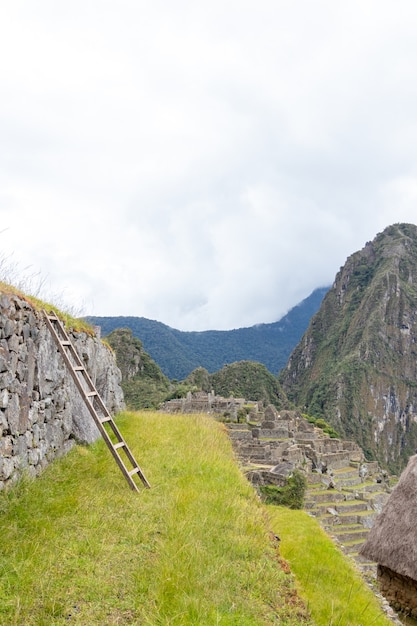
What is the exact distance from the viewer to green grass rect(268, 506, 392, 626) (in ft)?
13.9

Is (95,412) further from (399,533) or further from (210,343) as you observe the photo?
(210,343)

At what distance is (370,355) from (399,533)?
100424 millimetres

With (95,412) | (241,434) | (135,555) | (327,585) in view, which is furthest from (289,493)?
(135,555)

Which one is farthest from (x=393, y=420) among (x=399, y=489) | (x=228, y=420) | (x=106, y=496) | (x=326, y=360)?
(x=106, y=496)

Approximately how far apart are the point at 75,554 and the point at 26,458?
1.68 m

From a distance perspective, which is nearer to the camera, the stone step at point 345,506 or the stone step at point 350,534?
the stone step at point 350,534

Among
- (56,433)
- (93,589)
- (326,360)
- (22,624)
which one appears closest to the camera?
(22,624)

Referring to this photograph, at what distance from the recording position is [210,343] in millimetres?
96875

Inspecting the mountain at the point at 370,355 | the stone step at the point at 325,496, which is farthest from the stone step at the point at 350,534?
the mountain at the point at 370,355

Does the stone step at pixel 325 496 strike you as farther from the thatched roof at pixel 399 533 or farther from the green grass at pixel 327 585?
the green grass at pixel 327 585

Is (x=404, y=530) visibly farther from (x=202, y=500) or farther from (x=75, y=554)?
(x=75, y=554)

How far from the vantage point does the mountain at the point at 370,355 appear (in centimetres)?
9406

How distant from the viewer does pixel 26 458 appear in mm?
5160

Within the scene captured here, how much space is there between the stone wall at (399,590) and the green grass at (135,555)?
15.2 ft
